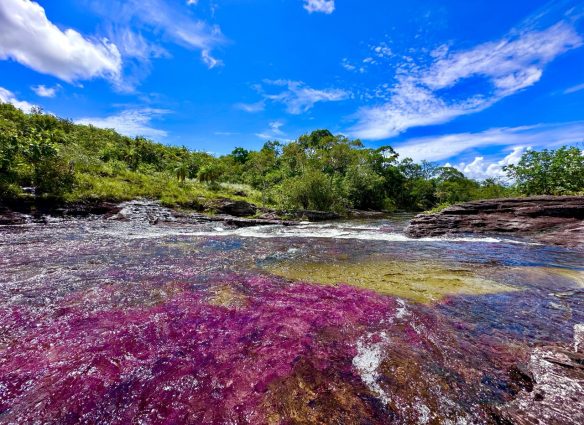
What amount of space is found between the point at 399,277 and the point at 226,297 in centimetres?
511

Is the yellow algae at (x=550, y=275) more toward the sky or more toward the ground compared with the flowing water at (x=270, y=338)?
more toward the ground

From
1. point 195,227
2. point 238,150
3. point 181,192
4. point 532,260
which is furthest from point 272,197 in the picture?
point 238,150

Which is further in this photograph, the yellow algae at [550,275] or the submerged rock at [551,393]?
the yellow algae at [550,275]

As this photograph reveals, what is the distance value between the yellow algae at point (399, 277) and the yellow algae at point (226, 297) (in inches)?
79.7

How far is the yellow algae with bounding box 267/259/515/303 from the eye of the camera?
23.0 feet

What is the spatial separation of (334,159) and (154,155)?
39.3 m

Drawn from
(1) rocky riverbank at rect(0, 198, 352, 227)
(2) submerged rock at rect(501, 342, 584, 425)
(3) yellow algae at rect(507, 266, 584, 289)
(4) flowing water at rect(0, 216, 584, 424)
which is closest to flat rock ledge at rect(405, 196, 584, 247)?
(3) yellow algae at rect(507, 266, 584, 289)

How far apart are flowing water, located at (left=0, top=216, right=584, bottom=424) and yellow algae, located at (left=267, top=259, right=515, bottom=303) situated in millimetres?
72

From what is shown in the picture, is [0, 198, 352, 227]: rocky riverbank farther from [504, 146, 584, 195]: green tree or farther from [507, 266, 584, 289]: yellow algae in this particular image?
[504, 146, 584, 195]: green tree

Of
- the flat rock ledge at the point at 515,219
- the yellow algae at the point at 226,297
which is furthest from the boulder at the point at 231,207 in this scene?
the yellow algae at the point at 226,297

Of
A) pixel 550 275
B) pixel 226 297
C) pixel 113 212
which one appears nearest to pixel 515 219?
pixel 550 275

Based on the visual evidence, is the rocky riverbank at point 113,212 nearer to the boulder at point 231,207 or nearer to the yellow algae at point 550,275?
the boulder at point 231,207

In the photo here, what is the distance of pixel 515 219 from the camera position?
734 inches

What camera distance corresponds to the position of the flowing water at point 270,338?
313 cm
